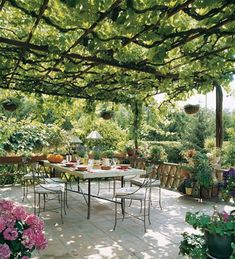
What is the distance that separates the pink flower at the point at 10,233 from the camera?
1874 millimetres

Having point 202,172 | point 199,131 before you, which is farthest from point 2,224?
point 199,131

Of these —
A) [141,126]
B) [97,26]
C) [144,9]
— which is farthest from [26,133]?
[144,9]

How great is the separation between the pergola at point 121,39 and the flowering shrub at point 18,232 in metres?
1.44

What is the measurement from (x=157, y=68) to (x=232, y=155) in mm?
7534

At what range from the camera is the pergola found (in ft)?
7.90

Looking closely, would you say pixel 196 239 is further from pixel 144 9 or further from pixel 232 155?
pixel 232 155

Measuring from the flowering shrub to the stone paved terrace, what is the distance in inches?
50.7

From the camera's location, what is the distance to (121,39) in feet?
10.4

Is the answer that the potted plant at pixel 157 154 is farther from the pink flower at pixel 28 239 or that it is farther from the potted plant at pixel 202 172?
the pink flower at pixel 28 239

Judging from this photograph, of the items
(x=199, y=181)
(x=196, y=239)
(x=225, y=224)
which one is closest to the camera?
(x=225, y=224)

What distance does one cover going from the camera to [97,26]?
2791mm

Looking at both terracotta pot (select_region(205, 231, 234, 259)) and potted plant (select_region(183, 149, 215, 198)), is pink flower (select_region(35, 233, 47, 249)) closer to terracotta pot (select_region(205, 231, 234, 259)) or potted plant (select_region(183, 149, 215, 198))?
terracotta pot (select_region(205, 231, 234, 259))

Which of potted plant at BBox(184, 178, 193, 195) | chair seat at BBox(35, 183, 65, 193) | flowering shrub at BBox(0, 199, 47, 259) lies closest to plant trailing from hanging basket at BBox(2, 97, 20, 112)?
chair seat at BBox(35, 183, 65, 193)

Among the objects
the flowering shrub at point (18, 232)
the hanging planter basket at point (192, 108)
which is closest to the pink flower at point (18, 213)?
the flowering shrub at point (18, 232)
